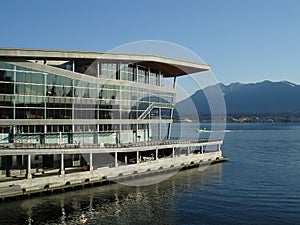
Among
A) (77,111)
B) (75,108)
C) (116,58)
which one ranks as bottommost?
(77,111)

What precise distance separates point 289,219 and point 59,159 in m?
35.7

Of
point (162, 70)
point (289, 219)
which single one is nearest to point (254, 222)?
point (289, 219)

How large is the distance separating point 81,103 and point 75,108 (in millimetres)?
1415

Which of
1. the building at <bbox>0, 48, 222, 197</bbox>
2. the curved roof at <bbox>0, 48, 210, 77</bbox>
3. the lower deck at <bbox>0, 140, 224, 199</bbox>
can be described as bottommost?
the lower deck at <bbox>0, 140, 224, 199</bbox>

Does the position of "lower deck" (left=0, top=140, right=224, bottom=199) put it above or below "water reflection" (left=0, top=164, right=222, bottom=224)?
above

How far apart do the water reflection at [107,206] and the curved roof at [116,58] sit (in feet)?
76.0

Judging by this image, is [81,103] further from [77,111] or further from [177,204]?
[177,204]

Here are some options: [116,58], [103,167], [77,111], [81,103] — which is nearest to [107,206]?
[103,167]

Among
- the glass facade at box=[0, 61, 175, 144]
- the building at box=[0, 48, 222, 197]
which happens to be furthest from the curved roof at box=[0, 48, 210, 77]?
the glass facade at box=[0, 61, 175, 144]

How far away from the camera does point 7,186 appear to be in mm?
47562

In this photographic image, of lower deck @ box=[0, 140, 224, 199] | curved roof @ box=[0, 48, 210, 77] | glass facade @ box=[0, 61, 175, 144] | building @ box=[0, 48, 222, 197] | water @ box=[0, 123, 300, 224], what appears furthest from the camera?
curved roof @ box=[0, 48, 210, 77]

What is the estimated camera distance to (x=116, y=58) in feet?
230

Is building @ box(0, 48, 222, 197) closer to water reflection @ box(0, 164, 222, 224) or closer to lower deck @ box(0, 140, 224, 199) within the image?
lower deck @ box(0, 140, 224, 199)

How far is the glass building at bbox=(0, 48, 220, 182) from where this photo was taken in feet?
184
